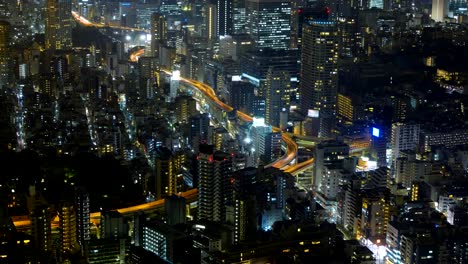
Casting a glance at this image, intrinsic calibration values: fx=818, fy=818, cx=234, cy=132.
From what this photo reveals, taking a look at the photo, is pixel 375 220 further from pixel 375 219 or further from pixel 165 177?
pixel 165 177

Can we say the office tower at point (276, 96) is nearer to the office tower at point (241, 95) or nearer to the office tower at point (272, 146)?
the office tower at point (241, 95)

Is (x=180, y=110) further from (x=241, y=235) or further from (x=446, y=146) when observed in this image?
(x=241, y=235)

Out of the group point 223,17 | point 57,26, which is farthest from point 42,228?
point 57,26

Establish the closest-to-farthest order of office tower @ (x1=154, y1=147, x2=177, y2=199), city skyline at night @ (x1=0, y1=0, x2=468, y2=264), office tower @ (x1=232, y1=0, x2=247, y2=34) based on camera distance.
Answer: city skyline at night @ (x1=0, y1=0, x2=468, y2=264) → office tower @ (x1=154, y1=147, x2=177, y2=199) → office tower @ (x1=232, y1=0, x2=247, y2=34)

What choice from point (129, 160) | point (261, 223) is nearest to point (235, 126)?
point (129, 160)

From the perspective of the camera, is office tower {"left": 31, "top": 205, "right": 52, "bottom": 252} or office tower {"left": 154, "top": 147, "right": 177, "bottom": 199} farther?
office tower {"left": 154, "top": 147, "right": 177, "bottom": 199}

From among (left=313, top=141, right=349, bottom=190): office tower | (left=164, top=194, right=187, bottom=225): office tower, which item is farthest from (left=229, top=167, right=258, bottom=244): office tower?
(left=313, top=141, right=349, bottom=190): office tower

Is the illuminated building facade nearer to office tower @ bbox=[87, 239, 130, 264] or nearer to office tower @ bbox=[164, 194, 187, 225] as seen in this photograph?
office tower @ bbox=[164, 194, 187, 225]
